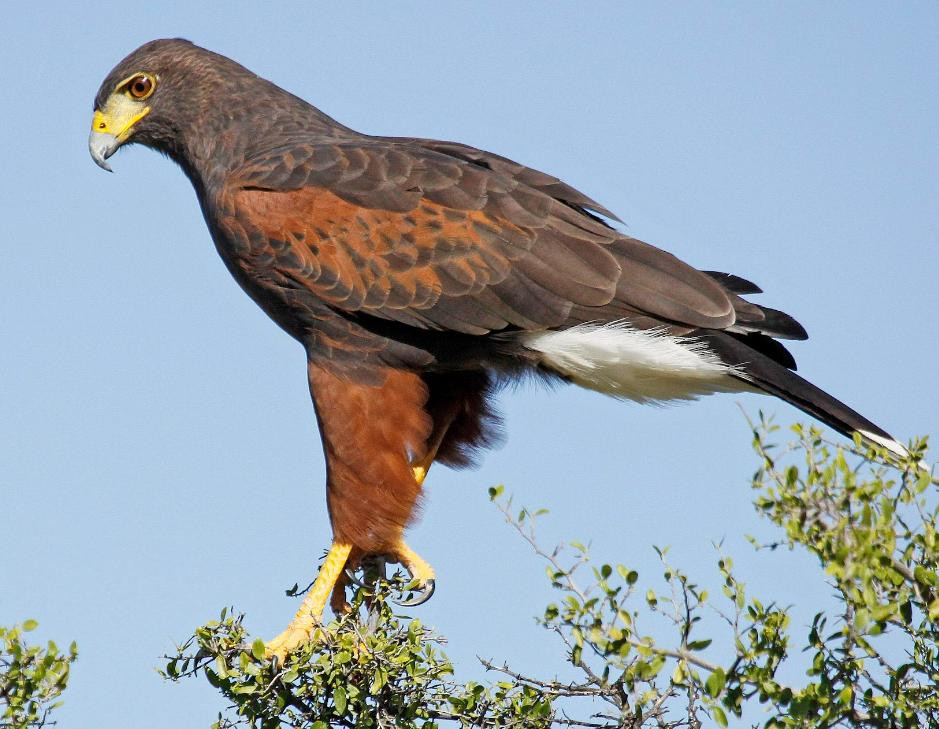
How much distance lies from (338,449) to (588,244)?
5.21 ft

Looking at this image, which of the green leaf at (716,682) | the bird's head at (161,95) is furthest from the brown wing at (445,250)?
the green leaf at (716,682)

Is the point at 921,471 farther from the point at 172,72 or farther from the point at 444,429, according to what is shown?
the point at 172,72

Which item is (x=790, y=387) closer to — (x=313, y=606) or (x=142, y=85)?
(x=313, y=606)

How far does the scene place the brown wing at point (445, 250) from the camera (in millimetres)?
5828

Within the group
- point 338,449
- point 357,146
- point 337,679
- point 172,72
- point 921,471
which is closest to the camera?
point 921,471

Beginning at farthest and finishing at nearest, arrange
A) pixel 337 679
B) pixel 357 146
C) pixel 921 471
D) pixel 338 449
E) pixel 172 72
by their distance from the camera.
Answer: pixel 172 72 → pixel 357 146 → pixel 338 449 → pixel 337 679 → pixel 921 471

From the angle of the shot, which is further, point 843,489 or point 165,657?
point 165,657

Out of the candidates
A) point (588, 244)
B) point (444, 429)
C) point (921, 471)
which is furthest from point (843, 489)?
point (444, 429)

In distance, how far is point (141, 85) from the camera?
689cm

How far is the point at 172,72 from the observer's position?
6879mm

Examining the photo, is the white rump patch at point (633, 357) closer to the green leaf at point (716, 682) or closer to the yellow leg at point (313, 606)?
the yellow leg at point (313, 606)

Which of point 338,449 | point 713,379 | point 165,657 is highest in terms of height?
point 713,379

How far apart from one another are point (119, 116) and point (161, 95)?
278 mm

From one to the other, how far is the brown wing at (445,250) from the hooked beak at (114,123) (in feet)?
3.63
